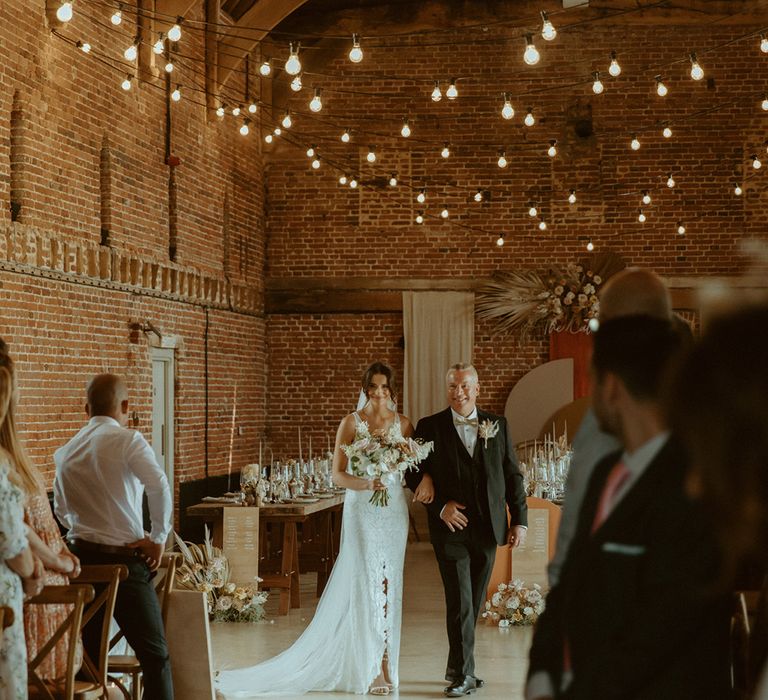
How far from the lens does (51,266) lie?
8.95 meters

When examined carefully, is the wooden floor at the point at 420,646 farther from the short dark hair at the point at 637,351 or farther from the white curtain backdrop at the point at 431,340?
the short dark hair at the point at 637,351

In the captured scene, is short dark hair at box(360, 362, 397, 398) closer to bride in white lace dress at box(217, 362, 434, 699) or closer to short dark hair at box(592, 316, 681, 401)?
bride in white lace dress at box(217, 362, 434, 699)

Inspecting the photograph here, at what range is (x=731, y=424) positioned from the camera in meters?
1.74

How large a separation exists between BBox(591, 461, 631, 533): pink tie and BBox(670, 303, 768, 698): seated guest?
0.27 meters

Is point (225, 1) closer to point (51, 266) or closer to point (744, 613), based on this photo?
point (51, 266)

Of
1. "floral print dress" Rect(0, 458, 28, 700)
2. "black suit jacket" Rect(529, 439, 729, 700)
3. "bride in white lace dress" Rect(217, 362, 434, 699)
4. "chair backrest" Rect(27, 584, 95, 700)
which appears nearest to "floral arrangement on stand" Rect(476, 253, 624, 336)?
"bride in white lace dress" Rect(217, 362, 434, 699)

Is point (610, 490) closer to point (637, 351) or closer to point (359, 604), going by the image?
point (637, 351)

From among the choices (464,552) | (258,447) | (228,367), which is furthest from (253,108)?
(464,552)

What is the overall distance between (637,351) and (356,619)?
15.2ft

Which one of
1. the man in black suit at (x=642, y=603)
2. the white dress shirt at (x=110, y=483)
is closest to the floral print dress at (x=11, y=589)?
the white dress shirt at (x=110, y=483)

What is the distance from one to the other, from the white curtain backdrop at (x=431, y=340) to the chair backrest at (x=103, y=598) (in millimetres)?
9718

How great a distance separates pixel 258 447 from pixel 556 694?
41.1 feet

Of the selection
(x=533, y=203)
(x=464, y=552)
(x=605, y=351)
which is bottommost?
(x=464, y=552)

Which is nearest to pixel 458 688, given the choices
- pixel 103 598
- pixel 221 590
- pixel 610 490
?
pixel 103 598
